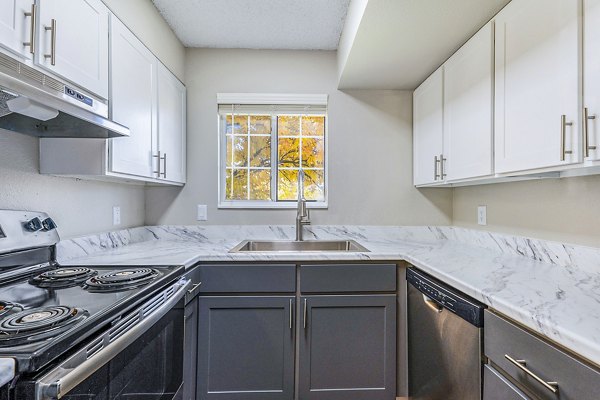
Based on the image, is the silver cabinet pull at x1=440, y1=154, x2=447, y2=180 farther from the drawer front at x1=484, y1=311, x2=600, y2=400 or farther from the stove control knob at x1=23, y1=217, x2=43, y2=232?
the stove control knob at x1=23, y1=217, x2=43, y2=232

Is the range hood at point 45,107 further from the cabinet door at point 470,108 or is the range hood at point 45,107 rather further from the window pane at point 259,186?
the cabinet door at point 470,108

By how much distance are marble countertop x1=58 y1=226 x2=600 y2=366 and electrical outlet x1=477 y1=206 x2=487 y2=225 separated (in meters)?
0.08

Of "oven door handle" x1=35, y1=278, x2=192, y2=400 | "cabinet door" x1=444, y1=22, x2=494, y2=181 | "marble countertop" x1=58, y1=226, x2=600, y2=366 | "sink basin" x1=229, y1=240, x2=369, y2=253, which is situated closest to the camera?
"oven door handle" x1=35, y1=278, x2=192, y2=400

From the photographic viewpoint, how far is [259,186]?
249 cm

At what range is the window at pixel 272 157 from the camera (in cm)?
248

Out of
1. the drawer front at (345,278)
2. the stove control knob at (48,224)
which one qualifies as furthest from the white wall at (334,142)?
the stove control knob at (48,224)

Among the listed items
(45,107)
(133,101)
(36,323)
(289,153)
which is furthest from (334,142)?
(36,323)

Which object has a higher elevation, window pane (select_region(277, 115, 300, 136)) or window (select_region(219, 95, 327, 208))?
window pane (select_region(277, 115, 300, 136))

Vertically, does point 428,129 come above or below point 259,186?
above

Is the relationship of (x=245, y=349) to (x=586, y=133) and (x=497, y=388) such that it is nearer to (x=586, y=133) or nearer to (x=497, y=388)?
(x=497, y=388)

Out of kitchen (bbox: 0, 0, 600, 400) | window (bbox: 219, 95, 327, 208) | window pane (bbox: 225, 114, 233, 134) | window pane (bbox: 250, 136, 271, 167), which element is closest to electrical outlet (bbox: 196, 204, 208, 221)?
kitchen (bbox: 0, 0, 600, 400)

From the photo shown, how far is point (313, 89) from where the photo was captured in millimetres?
2402

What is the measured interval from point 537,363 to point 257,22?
225 centimetres

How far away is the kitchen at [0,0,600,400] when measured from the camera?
93cm
